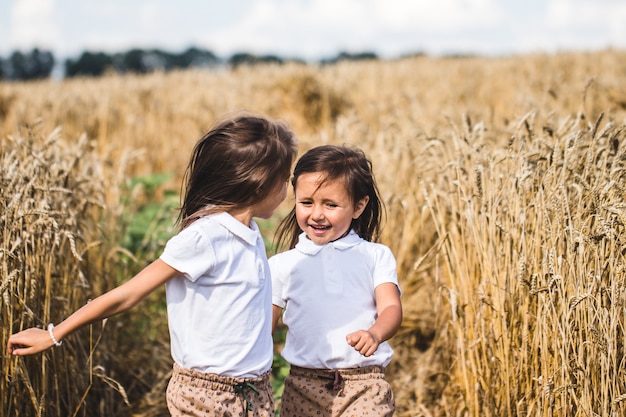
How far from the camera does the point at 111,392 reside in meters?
2.78

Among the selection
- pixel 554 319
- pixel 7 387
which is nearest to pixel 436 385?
pixel 554 319

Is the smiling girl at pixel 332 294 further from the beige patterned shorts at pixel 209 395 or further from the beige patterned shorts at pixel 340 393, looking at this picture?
the beige patterned shorts at pixel 209 395

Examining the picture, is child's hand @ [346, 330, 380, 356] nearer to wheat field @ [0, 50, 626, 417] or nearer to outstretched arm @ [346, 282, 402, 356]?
outstretched arm @ [346, 282, 402, 356]

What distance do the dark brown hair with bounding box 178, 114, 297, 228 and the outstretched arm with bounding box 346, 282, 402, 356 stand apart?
18.1 inches

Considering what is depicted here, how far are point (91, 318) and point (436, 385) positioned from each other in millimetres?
1742

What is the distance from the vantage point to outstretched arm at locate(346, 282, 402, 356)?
68.6 inches

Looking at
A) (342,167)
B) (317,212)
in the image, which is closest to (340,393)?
(317,212)

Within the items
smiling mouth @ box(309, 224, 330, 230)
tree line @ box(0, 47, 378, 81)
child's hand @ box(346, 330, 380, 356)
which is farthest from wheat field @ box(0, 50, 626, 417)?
tree line @ box(0, 47, 378, 81)

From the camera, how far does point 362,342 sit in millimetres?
1737

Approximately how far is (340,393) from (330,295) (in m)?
0.29

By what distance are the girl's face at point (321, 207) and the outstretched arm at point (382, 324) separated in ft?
0.75

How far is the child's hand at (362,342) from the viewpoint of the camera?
1731mm

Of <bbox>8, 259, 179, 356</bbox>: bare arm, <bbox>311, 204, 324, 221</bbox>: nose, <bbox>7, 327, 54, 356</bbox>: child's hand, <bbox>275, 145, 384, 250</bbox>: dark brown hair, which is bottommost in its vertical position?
<bbox>7, 327, 54, 356</bbox>: child's hand

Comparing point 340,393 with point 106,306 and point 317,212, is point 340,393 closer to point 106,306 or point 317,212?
point 317,212
